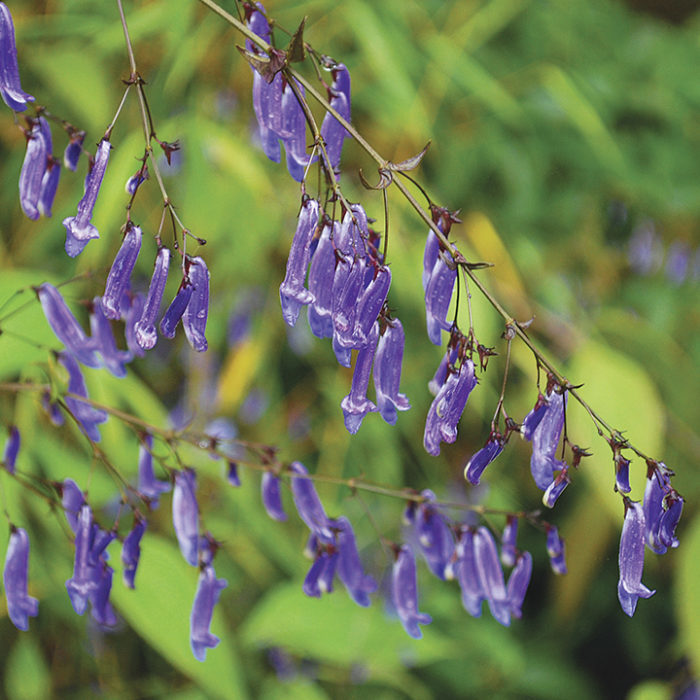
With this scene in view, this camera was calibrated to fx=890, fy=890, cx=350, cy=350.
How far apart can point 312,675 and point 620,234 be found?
1.30m

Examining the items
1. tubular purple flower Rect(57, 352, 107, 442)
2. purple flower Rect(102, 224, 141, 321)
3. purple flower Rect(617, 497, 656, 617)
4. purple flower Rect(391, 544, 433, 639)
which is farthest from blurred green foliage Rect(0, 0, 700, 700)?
purple flower Rect(617, 497, 656, 617)

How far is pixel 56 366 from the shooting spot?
0.71 metres

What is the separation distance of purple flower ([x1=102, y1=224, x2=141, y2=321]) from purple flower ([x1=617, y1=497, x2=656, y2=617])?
1.01 ft

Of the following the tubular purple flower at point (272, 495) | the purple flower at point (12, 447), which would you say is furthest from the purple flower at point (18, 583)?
the tubular purple flower at point (272, 495)

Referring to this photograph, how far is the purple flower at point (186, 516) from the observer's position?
0.64 metres

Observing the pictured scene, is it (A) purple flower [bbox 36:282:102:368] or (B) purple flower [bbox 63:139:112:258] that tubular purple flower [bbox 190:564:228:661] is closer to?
(A) purple flower [bbox 36:282:102:368]

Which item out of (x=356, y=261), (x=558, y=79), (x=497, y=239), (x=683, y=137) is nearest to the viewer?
(x=356, y=261)

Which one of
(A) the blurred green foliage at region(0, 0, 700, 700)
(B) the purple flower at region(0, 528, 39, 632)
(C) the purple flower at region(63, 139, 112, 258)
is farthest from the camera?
(A) the blurred green foliage at region(0, 0, 700, 700)

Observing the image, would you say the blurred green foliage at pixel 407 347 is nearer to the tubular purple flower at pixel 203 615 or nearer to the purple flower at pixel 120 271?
the tubular purple flower at pixel 203 615

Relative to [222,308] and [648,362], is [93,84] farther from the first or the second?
[648,362]

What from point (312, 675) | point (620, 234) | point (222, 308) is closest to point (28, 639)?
point (312, 675)

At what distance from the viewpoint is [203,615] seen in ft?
Answer: 2.10

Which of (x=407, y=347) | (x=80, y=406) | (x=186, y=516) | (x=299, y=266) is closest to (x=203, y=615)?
(x=186, y=516)

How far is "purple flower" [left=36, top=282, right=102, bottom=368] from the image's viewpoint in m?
0.62
